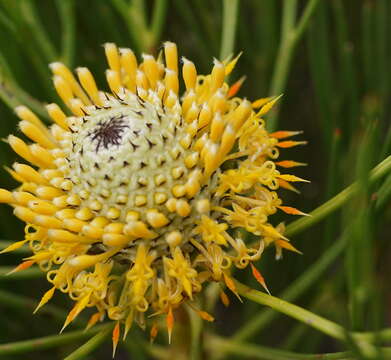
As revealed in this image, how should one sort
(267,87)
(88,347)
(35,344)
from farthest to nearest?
1. (267,87)
2. (35,344)
3. (88,347)

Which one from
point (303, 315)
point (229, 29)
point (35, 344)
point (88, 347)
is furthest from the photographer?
point (229, 29)

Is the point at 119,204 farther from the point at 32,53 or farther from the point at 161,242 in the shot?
the point at 32,53

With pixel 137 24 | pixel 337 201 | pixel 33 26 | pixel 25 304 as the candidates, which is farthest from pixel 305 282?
pixel 33 26

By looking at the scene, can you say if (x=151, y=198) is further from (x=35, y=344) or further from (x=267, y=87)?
(x=267, y=87)

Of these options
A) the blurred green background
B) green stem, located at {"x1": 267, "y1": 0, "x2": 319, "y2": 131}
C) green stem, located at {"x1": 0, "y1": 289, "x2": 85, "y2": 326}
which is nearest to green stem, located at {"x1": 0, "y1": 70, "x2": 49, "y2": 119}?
the blurred green background

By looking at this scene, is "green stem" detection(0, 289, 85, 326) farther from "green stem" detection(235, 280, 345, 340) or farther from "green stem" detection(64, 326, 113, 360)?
"green stem" detection(235, 280, 345, 340)

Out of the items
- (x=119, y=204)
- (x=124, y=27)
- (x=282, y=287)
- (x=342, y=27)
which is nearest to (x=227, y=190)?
(x=119, y=204)

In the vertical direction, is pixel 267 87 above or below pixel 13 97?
above

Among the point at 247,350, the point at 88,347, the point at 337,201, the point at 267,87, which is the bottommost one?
the point at 247,350
